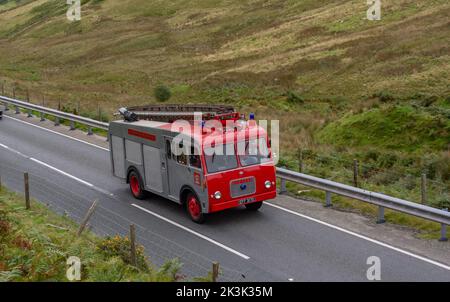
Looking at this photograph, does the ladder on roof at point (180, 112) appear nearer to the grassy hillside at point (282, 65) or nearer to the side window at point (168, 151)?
the side window at point (168, 151)

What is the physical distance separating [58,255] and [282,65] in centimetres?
4697

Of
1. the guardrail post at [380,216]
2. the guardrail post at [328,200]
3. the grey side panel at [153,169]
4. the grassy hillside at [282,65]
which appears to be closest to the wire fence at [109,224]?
the grey side panel at [153,169]

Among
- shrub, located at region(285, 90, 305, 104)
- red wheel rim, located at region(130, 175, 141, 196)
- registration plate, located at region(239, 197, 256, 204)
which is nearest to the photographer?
registration plate, located at region(239, 197, 256, 204)

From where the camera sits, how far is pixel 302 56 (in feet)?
191

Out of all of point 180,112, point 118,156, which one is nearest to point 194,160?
point 180,112

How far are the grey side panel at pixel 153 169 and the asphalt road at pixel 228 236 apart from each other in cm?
61

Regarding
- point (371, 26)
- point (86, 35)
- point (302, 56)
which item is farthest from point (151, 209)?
point (86, 35)

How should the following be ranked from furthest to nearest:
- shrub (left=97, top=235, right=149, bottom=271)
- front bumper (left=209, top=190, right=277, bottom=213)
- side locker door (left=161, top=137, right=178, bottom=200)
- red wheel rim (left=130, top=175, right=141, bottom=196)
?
red wheel rim (left=130, top=175, right=141, bottom=196), side locker door (left=161, top=137, right=178, bottom=200), front bumper (left=209, top=190, right=277, bottom=213), shrub (left=97, top=235, right=149, bottom=271)

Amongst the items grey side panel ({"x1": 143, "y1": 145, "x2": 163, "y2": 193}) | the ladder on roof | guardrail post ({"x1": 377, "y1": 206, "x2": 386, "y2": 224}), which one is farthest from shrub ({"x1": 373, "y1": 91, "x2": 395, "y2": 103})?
grey side panel ({"x1": 143, "y1": 145, "x2": 163, "y2": 193})

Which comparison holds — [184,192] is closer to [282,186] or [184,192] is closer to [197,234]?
[197,234]

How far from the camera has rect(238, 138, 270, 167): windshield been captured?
15.0 m

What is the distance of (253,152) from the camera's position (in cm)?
1515

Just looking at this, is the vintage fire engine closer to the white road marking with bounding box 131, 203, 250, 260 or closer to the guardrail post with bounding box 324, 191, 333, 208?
the white road marking with bounding box 131, 203, 250, 260

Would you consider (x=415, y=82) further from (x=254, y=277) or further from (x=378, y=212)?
(x=254, y=277)
